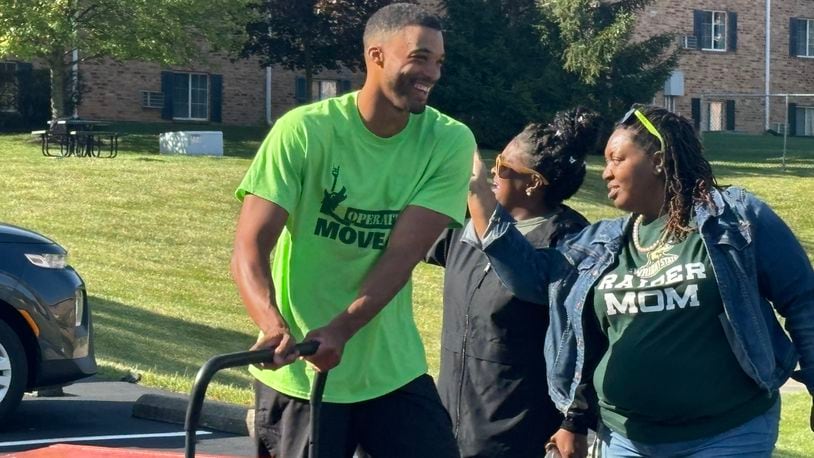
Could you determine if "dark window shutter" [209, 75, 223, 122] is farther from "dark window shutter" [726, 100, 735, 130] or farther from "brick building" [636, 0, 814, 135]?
"dark window shutter" [726, 100, 735, 130]

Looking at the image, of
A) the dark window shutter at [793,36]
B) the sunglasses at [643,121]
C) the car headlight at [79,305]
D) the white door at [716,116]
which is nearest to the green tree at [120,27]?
the car headlight at [79,305]

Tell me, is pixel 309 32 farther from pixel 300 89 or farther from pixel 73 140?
pixel 300 89

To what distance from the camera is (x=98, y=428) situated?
9.41m

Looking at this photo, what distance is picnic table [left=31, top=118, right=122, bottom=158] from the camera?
102 ft

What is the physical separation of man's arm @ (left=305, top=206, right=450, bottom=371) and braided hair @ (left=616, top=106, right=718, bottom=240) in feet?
2.50

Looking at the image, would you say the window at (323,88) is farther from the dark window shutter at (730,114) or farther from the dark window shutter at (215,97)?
the dark window shutter at (730,114)

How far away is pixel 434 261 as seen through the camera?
Result: 552 centimetres

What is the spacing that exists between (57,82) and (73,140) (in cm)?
430

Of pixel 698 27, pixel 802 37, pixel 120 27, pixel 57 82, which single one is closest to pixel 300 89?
pixel 57 82

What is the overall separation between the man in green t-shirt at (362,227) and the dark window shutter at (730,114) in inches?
1956

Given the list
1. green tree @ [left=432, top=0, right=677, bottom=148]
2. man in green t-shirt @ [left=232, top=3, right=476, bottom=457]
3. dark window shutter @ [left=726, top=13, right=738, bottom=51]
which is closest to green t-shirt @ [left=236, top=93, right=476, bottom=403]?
man in green t-shirt @ [left=232, top=3, right=476, bottom=457]

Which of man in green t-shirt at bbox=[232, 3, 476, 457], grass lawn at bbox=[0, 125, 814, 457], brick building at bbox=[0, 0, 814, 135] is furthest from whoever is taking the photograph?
brick building at bbox=[0, 0, 814, 135]

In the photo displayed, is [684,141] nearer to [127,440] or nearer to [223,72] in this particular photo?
[127,440]

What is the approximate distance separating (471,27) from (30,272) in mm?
28980
